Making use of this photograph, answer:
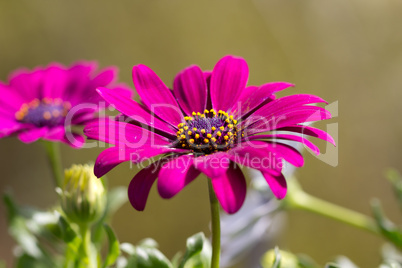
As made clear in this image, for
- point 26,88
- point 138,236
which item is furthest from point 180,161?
point 138,236

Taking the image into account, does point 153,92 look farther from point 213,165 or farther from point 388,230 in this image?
point 388,230

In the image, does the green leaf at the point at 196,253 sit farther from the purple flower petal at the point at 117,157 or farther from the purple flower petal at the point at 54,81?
the purple flower petal at the point at 54,81

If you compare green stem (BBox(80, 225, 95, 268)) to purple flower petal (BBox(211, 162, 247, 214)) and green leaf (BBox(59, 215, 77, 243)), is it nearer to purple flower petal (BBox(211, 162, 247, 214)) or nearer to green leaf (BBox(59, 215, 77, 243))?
green leaf (BBox(59, 215, 77, 243))

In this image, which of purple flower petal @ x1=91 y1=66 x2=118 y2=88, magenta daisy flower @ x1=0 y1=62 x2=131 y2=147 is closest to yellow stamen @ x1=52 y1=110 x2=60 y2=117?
magenta daisy flower @ x1=0 y1=62 x2=131 y2=147

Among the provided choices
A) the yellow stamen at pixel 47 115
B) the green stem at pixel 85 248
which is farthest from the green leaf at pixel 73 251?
the yellow stamen at pixel 47 115

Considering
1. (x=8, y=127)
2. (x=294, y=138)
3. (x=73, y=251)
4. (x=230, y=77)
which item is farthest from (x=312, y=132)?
(x=8, y=127)

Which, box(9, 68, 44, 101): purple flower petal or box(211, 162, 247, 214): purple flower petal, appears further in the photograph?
box(9, 68, 44, 101): purple flower petal
